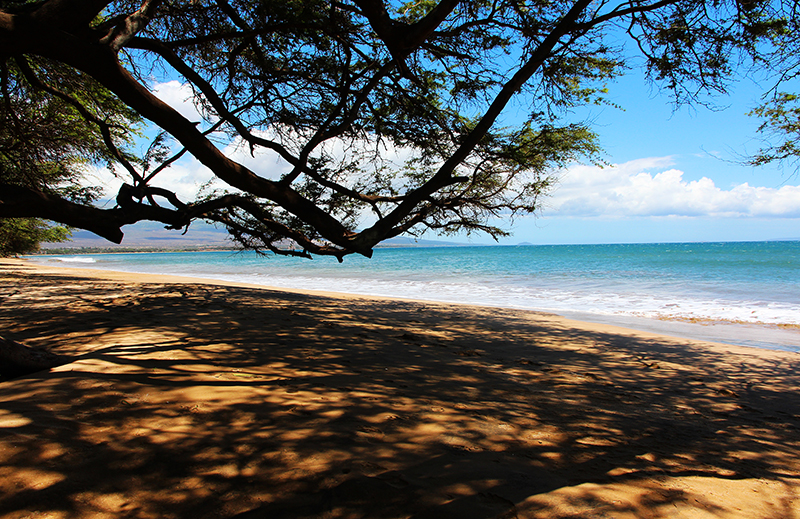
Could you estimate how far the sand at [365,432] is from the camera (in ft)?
5.52

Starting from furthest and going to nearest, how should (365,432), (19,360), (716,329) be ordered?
(716,329) < (19,360) < (365,432)

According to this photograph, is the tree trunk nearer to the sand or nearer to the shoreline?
the sand

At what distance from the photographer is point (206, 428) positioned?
2230 millimetres

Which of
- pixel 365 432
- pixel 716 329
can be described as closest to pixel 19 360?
pixel 365 432

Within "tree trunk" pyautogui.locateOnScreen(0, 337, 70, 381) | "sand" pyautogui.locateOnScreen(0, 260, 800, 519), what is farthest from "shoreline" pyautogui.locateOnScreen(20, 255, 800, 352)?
"tree trunk" pyautogui.locateOnScreen(0, 337, 70, 381)

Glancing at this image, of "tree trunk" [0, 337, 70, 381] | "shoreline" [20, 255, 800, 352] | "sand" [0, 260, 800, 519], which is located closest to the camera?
"sand" [0, 260, 800, 519]

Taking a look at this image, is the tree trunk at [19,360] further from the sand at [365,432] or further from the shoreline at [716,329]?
the shoreline at [716,329]

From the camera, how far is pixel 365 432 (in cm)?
236

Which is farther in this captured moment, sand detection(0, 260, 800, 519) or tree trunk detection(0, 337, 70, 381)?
tree trunk detection(0, 337, 70, 381)

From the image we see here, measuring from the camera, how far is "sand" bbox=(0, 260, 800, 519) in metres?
1.68

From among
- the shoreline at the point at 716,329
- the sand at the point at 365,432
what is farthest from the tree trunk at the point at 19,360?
the shoreline at the point at 716,329

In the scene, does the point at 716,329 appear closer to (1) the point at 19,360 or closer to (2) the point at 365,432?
(2) the point at 365,432

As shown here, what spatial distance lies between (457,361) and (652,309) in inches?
401

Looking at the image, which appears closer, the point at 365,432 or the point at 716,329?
the point at 365,432
